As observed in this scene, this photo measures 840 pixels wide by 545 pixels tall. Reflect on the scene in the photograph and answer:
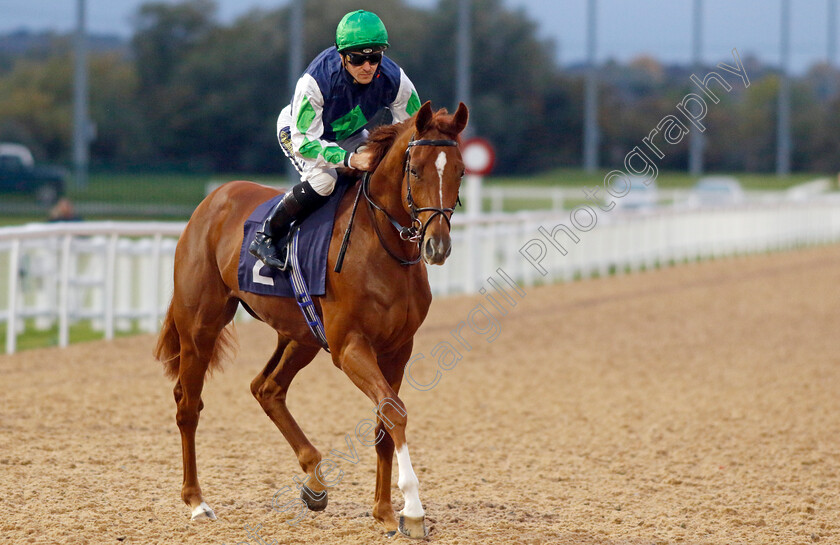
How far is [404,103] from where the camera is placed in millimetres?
4922

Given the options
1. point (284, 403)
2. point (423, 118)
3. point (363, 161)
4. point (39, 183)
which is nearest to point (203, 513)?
point (284, 403)

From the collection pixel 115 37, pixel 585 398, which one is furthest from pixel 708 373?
pixel 115 37

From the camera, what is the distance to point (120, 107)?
45250 mm

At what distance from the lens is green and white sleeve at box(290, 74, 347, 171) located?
15.3 ft

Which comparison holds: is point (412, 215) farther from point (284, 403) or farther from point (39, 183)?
point (39, 183)

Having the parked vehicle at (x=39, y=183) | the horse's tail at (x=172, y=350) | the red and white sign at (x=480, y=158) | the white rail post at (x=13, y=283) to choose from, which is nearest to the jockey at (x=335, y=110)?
the horse's tail at (x=172, y=350)

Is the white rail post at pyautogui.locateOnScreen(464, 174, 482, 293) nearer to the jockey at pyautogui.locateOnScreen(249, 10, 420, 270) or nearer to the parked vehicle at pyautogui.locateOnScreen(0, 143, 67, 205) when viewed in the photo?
the jockey at pyautogui.locateOnScreen(249, 10, 420, 270)

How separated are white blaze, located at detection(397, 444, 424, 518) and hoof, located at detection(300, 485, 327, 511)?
0.62m

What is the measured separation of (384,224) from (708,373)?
573 centimetres

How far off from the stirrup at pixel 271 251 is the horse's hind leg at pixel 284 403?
575 millimetres

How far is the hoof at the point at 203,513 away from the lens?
15.3ft

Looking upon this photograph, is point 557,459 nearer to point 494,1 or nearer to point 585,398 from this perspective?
point 585,398

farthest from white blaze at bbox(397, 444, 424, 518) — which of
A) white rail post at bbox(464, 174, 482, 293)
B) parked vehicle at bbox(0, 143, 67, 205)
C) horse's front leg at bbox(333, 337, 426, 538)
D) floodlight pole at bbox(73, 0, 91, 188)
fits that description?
floodlight pole at bbox(73, 0, 91, 188)

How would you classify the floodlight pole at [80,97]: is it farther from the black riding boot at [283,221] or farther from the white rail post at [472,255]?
the black riding boot at [283,221]
